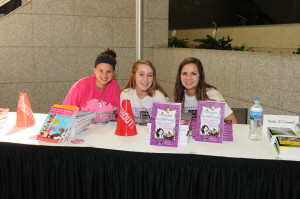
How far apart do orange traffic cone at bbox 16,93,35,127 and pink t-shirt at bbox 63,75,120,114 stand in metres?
0.61

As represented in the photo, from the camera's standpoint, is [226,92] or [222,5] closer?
[226,92]

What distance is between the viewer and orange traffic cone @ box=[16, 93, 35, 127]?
7.39 feet

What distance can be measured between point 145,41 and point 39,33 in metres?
1.74

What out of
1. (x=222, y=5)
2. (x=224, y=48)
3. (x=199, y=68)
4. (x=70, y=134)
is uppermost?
(x=222, y=5)

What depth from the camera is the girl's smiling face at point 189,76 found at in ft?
8.90

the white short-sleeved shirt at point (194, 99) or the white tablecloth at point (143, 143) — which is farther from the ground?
the white short-sleeved shirt at point (194, 99)

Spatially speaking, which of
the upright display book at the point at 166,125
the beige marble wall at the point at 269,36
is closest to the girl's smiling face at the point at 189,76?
the upright display book at the point at 166,125

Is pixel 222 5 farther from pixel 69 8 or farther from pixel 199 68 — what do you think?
pixel 199 68

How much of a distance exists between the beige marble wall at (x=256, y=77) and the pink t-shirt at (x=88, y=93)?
1486 millimetres

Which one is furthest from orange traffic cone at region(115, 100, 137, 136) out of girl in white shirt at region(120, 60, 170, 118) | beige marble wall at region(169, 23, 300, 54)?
beige marble wall at region(169, 23, 300, 54)

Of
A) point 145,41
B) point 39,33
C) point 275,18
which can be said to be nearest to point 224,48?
point 145,41

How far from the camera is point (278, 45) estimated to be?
545cm

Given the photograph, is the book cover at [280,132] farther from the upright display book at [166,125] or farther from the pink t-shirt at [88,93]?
the pink t-shirt at [88,93]

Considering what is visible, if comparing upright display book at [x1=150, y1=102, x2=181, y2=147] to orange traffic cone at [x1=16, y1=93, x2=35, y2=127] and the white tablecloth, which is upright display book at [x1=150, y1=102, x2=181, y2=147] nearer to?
the white tablecloth
